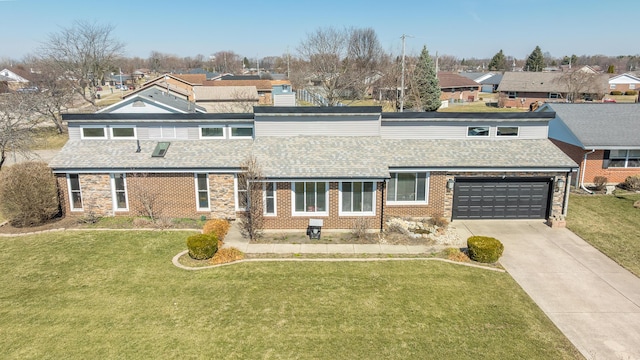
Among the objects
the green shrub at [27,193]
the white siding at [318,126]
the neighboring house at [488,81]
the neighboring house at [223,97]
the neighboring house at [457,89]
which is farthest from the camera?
the neighboring house at [488,81]

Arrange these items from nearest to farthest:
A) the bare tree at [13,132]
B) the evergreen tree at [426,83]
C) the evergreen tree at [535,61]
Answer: the bare tree at [13,132], the evergreen tree at [426,83], the evergreen tree at [535,61]

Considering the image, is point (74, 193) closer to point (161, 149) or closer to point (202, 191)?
point (161, 149)

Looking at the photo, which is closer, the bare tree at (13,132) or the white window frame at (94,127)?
the white window frame at (94,127)

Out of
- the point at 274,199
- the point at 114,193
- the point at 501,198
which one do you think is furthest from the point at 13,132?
the point at 501,198

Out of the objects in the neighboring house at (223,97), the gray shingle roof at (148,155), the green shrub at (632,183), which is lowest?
the green shrub at (632,183)

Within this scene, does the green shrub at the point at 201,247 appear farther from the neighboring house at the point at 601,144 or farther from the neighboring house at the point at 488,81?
the neighboring house at the point at 488,81

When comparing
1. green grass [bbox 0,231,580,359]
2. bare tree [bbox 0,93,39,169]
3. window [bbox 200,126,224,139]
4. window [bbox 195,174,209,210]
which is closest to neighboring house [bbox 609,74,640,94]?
window [bbox 200,126,224,139]

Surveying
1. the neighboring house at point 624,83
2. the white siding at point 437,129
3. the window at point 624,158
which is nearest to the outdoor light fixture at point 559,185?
the white siding at point 437,129
